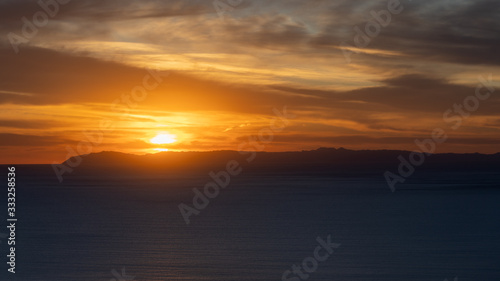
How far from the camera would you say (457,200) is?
5488cm

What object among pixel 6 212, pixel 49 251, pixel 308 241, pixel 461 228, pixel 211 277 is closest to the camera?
pixel 211 277

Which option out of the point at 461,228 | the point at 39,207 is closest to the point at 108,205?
the point at 39,207

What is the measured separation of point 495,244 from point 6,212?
37.1 meters

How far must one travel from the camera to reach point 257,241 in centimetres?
2889

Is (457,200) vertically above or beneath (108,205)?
beneath

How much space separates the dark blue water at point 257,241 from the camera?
21.9m

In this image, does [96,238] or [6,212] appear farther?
[6,212]

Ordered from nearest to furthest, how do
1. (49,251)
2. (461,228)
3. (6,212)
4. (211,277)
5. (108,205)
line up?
(211,277) → (49,251) → (461,228) → (6,212) → (108,205)

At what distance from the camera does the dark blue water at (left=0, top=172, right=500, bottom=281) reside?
21.9m

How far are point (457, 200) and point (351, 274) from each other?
3746 centimetres

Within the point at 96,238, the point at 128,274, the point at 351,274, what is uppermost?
the point at 96,238

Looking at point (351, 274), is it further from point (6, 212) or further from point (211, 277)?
point (6, 212)

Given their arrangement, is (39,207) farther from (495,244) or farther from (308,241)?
(495,244)

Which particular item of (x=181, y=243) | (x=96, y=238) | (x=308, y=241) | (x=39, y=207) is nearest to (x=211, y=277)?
(x=181, y=243)
